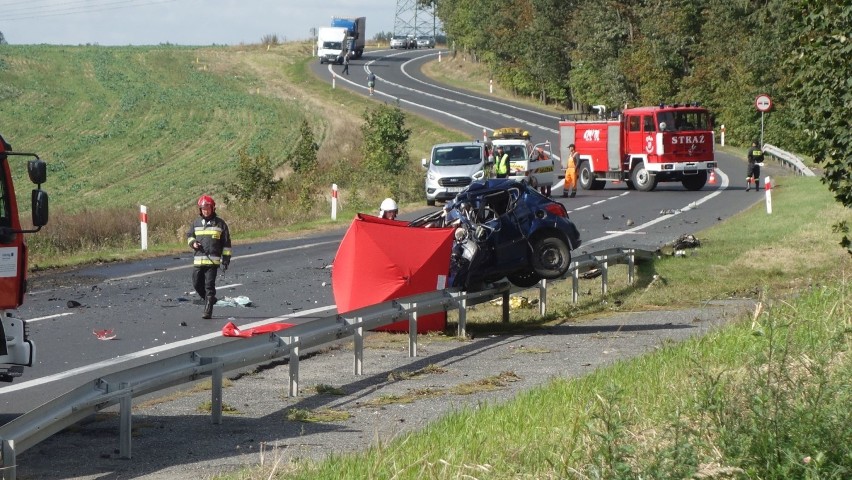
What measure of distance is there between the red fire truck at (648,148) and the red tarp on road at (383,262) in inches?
1087

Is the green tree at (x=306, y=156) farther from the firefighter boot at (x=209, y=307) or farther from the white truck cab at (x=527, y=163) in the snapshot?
the firefighter boot at (x=209, y=307)

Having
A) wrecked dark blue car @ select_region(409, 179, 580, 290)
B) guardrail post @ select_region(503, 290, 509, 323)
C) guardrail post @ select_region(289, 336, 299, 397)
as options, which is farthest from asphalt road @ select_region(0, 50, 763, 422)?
guardrail post @ select_region(503, 290, 509, 323)

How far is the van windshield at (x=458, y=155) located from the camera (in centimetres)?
3962

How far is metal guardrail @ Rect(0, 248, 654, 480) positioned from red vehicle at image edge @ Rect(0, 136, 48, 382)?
0.99m

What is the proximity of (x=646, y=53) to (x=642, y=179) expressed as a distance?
2977 centimetres

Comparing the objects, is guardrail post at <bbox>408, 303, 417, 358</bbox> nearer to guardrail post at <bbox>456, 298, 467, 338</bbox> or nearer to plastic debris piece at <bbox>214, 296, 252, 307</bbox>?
guardrail post at <bbox>456, 298, 467, 338</bbox>

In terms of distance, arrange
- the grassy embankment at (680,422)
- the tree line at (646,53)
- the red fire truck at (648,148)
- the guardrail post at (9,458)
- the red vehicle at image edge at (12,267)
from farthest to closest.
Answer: the tree line at (646,53), the red fire truck at (648,148), the red vehicle at image edge at (12,267), the guardrail post at (9,458), the grassy embankment at (680,422)

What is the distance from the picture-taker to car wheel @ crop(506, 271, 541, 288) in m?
16.7

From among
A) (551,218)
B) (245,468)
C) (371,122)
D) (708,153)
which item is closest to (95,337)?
(551,218)

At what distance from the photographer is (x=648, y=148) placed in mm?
41812

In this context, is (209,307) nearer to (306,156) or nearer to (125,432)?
(125,432)

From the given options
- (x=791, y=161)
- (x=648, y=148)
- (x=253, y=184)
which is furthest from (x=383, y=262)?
(x=791, y=161)

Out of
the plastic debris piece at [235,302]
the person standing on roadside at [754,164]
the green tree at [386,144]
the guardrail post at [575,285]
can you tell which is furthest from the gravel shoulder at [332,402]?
the green tree at [386,144]

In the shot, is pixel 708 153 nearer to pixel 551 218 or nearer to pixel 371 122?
pixel 371 122
